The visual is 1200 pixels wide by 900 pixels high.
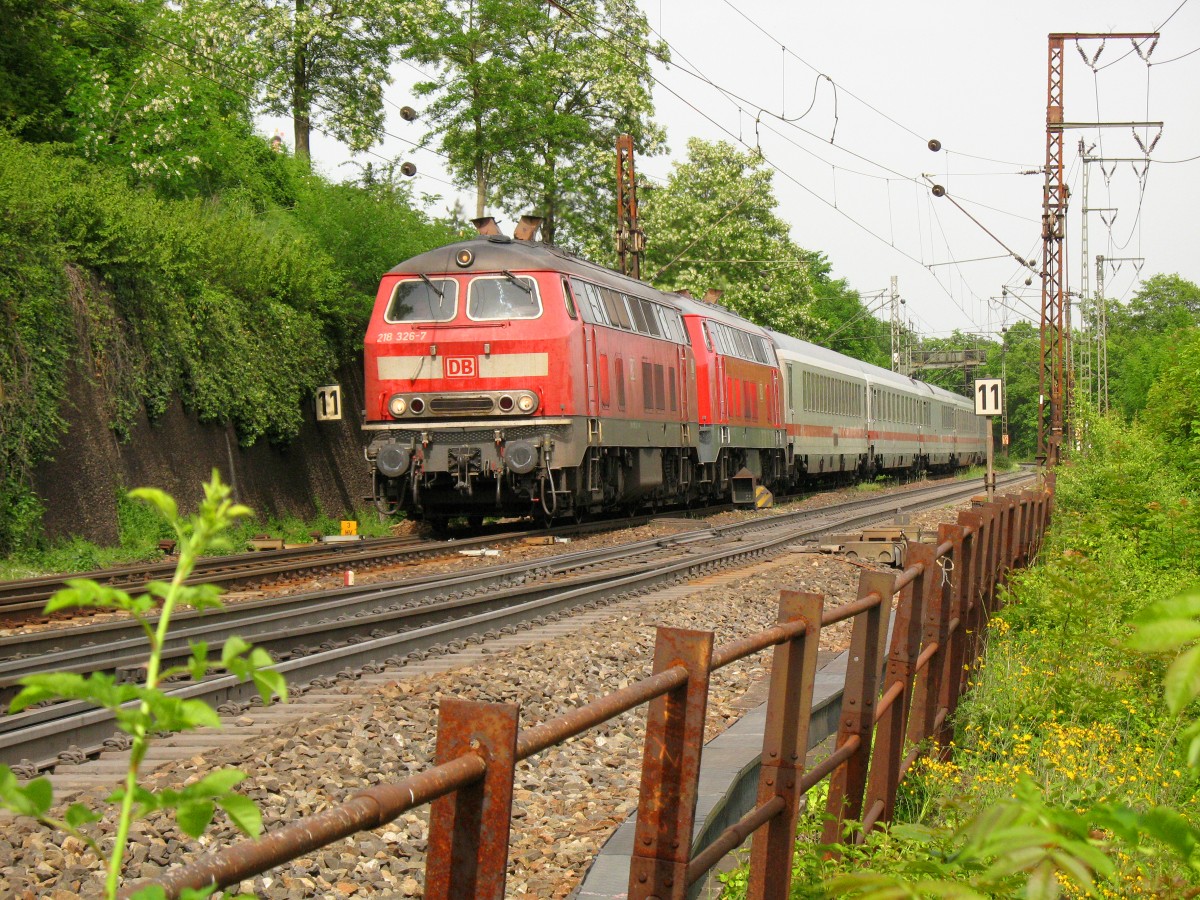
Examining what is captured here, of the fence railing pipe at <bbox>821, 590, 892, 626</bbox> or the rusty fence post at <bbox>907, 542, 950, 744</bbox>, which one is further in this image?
the rusty fence post at <bbox>907, 542, 950, 744</bbox>

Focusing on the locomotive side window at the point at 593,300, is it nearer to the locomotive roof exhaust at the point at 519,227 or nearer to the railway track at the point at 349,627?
the locomotive roof exhaust at the point at 519,227

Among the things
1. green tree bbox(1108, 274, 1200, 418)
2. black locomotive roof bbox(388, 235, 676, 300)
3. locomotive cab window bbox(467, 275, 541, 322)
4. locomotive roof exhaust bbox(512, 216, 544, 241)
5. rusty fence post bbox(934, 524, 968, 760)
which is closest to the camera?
rusty fence post bbox(934, 524, 968, 760)

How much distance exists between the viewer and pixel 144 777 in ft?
19.2

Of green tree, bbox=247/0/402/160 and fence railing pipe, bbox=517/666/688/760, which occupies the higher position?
green tree, bbox=247/0/402/160

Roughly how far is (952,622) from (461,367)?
40.2 feet

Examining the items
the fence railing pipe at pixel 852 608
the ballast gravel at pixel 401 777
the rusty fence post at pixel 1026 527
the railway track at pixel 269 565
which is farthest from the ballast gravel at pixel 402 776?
the rusty fence post at pixel 1026 527

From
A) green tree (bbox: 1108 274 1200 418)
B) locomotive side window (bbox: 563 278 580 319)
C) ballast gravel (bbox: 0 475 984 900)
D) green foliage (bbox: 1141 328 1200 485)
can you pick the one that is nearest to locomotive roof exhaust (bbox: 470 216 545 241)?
locomotive side window (bbox: 563 278 580 319)

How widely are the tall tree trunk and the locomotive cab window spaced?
17667mm

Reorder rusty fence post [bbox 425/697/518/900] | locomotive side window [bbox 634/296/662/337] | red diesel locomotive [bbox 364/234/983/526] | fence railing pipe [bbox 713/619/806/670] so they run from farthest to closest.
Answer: locomotive side window [bbox 634/296/662/337], red diesel locomotive [bbox 364/234/983/526], fence railing pipe [bbox 713/619/806/670], rusty fence post [bbox 425/697/518/900]

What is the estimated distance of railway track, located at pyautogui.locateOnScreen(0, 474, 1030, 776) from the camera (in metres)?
6.77

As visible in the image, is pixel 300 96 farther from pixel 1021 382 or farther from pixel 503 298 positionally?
pixel 1021 382

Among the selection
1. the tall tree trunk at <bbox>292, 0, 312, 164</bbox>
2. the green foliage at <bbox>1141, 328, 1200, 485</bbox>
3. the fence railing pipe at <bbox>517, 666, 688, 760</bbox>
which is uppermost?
the tall tree trunk at <bbox>292, 0, 312, 164</bbox>

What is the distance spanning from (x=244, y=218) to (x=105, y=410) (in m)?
7.99

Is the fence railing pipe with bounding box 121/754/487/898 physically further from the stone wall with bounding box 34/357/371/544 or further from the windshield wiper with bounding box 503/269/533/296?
the windshield wiper with bounding box 503/269/533/296
